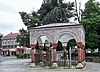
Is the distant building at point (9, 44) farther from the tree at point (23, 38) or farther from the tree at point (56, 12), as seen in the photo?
the tree at point (23, 38)

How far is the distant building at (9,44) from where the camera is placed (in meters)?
93.1

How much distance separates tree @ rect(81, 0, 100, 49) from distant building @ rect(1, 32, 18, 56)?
4535cm

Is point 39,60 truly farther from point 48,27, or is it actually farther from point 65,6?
point 65,6

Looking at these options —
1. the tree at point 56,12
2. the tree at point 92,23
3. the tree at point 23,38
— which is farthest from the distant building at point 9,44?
the tree at point 23,38

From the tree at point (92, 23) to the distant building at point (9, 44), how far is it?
4535 cm

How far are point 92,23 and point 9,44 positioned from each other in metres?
53.2

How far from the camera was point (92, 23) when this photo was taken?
4731cm

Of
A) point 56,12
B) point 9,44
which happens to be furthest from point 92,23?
point 9,44

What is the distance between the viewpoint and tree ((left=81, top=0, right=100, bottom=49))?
4624cm

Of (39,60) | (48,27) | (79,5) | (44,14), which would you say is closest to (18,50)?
(79,5)

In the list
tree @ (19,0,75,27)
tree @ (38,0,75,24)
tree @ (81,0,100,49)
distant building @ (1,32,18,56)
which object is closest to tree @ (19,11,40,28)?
tree @ (19,0,75,27)

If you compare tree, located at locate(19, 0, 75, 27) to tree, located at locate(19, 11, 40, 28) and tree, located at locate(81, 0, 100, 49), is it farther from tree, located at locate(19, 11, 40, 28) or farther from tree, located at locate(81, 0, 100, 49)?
tree, located at locate(81, 0, 100, 49)

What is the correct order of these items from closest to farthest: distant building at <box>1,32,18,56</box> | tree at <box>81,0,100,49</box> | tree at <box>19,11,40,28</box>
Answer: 1. tree at <box>19,11,40,28</box>
2. tree at <box>81,0,100,49</box>
3. distant building at <box>1,32,18,56</box>

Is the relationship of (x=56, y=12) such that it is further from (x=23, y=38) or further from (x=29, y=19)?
(x=23, y=38)
